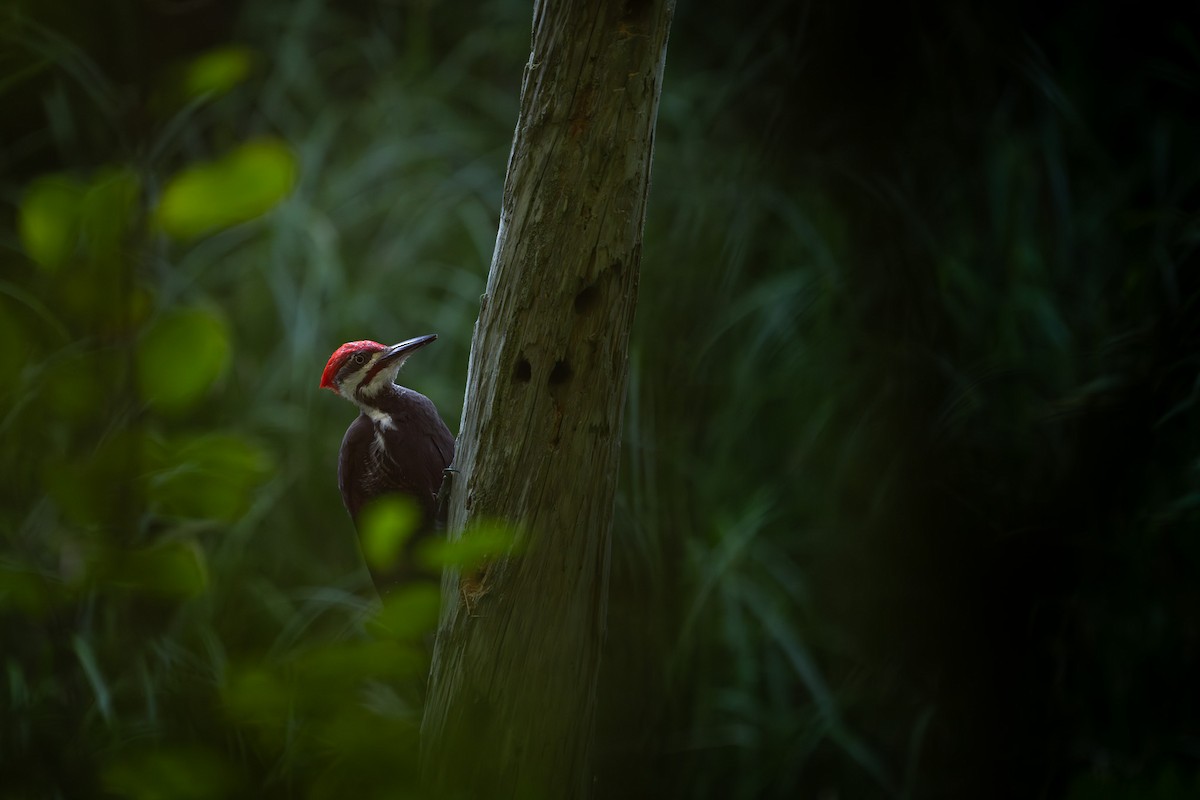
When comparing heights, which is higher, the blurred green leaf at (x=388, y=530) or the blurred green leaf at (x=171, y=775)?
the blurred green leaf at (x=388, y=530)

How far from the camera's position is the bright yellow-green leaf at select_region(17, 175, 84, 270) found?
273mm

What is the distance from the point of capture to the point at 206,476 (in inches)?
12.1

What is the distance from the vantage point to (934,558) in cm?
175

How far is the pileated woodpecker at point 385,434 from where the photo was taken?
1188 millimetres

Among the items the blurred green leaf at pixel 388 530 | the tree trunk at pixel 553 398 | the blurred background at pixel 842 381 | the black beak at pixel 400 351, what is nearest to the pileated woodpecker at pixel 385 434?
the black beak at pixel 400 351

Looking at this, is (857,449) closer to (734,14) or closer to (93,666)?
(734,14)

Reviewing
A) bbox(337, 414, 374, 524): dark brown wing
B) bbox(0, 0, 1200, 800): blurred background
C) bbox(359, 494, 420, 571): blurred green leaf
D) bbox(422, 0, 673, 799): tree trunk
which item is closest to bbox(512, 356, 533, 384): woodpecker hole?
bbox(422, 0, 673, 799): tree trunk

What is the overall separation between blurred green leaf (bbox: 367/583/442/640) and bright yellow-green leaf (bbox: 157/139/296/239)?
133 mm

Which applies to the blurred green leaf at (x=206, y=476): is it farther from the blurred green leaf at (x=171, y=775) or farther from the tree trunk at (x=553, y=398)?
the tree trunk at (x=553, y=398)

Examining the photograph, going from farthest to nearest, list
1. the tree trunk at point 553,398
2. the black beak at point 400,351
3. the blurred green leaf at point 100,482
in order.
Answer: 1. the black beak at point 400,351
2. the tree trunk at point 553,398
3. the blurred green leaf at point 100,482

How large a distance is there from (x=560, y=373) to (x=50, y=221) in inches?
24.7

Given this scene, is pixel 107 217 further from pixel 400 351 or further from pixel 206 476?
pixel 400 351

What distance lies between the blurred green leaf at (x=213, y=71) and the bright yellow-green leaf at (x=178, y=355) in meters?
0.07

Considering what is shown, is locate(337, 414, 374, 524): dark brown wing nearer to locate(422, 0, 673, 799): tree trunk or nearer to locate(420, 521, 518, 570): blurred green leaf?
locate(422, 0, 673, 799): tree trunk
